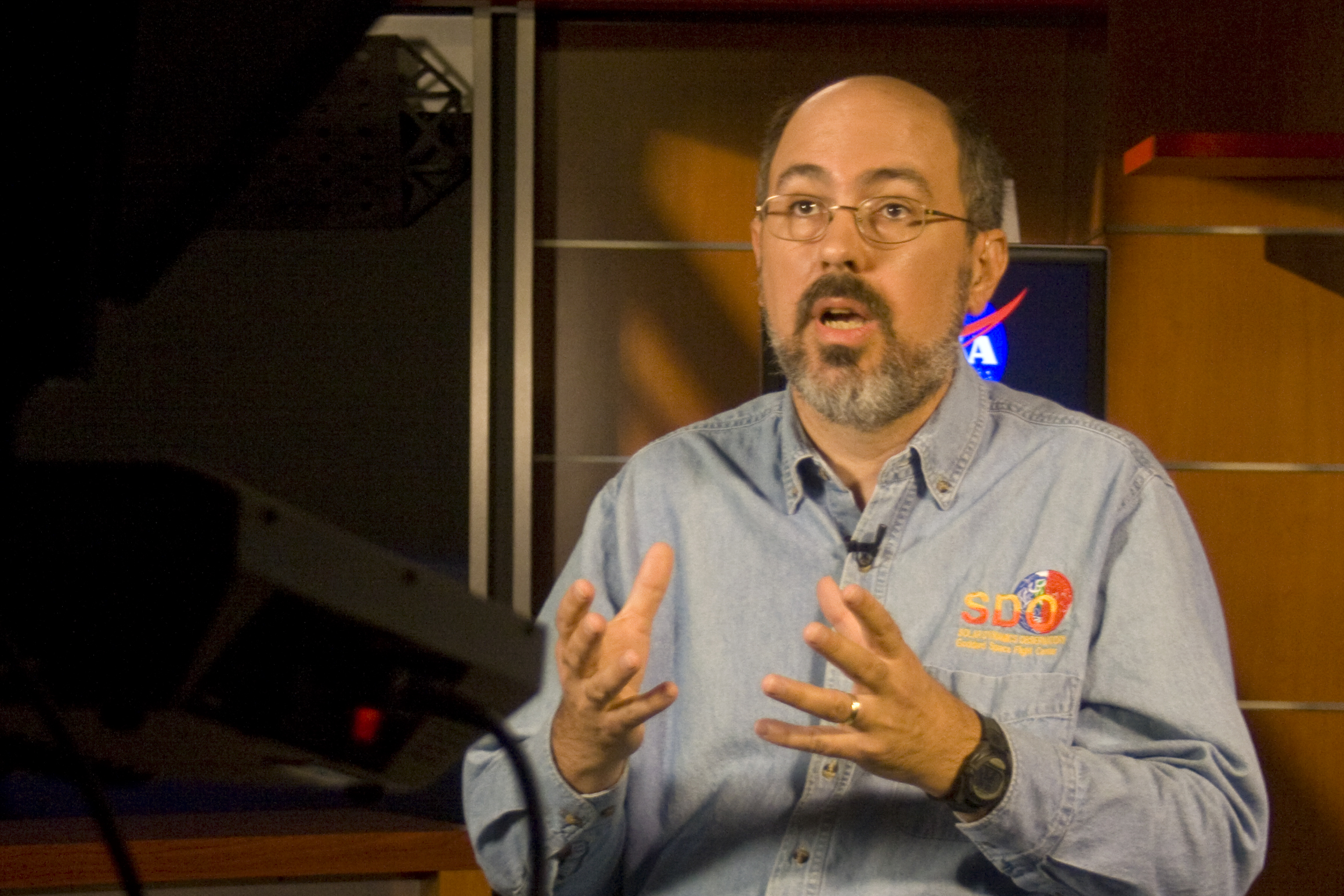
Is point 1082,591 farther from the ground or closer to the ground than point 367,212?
closer to the ground

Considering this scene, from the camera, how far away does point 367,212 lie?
111 inches

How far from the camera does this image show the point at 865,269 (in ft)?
4.28

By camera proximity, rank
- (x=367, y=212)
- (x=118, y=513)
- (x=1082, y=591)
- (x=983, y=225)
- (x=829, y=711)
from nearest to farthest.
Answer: (x=118, y=513) < (x=829, y=711) < (x=1082, y=591) < (x=983, y=225) < (x=367, y=212)

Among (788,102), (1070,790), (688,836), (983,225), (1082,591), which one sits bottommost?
(688,836)

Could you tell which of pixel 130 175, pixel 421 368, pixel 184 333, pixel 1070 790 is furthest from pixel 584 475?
pixel 130 175

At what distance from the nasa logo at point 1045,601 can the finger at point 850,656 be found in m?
0.32

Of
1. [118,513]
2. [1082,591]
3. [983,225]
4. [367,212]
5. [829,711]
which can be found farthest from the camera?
[367,212]

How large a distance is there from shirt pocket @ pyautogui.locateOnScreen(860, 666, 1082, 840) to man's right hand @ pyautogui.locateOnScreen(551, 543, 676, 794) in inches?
10.5

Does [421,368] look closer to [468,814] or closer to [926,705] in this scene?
[468,814]

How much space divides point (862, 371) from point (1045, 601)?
328mm

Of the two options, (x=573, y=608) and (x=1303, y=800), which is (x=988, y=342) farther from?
(x=1303, y=800)

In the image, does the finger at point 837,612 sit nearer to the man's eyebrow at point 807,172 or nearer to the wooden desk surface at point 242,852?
the man's eyebrow at point 807,172

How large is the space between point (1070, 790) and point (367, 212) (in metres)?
2.31

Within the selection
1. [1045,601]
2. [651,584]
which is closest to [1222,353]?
[1045,601]
